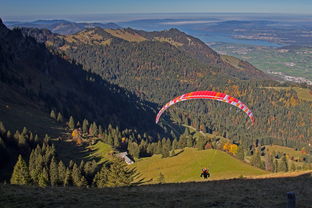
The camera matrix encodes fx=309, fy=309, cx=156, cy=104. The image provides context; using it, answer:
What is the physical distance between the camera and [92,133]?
12562 centimetres

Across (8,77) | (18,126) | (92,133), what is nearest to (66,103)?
(8,77)

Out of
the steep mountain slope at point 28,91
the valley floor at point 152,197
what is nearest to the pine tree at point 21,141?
the steep mountain slope at point 28,91

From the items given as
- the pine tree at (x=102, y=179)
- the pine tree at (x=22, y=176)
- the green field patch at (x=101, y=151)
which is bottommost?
the green field patch at (x=101, y=151)

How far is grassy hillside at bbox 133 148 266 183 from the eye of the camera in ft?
224

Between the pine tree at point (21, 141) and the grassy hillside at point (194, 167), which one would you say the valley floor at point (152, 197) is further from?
the pine tree at point (21, 141)

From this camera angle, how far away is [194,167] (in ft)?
247

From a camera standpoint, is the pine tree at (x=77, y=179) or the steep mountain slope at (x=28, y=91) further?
the steep mountain slope at (x=28, y=91)

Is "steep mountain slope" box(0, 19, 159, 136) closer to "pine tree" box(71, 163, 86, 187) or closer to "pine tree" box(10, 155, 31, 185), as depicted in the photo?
"pine tree" box(71, 163, 86, 187)

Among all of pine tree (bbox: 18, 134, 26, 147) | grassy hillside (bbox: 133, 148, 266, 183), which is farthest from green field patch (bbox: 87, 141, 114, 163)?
pine tree (bbox: 18, 134, 26, 147)

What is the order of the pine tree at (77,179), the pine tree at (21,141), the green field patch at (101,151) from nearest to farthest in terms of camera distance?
the pine tree at (77,179)
the pine tree at (21,141)
the green field patch at (101,151)

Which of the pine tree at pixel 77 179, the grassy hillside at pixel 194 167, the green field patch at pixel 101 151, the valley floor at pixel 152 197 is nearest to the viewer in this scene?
the valley floor at pixel 152 197

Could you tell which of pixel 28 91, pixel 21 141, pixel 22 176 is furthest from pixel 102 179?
pixel 28 91

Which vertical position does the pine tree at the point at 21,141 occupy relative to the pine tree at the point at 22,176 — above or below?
below

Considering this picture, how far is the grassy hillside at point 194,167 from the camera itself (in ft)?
224
